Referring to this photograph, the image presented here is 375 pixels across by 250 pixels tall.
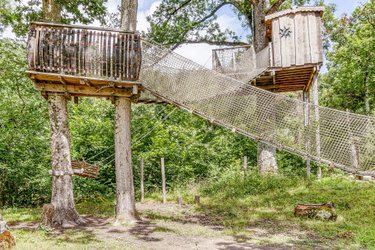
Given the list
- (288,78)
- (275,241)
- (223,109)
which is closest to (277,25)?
(288,78)

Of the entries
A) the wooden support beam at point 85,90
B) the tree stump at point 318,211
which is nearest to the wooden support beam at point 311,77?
the tree stump at point 318,211

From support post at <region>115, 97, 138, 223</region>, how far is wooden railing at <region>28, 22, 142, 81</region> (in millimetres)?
831

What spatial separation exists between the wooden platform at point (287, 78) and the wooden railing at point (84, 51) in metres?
4.90

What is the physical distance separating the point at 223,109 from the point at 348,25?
1509 centimetres

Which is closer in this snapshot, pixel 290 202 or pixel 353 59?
pixel 290 202

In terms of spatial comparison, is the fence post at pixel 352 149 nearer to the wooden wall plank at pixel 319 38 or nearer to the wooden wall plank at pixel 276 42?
the wooden wall plank at pixel 319 38

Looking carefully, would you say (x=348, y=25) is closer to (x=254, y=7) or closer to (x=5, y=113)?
(x=254, y=7)

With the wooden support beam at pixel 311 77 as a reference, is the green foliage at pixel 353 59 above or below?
above

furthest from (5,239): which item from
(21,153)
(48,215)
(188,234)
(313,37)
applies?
(313,37)

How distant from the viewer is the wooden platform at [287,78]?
986 cm

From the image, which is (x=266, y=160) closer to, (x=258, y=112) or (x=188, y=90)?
(x=258, y=112)

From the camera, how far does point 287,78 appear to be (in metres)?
10.9

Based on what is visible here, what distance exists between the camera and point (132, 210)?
22.5 ft

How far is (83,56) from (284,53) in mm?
6220
